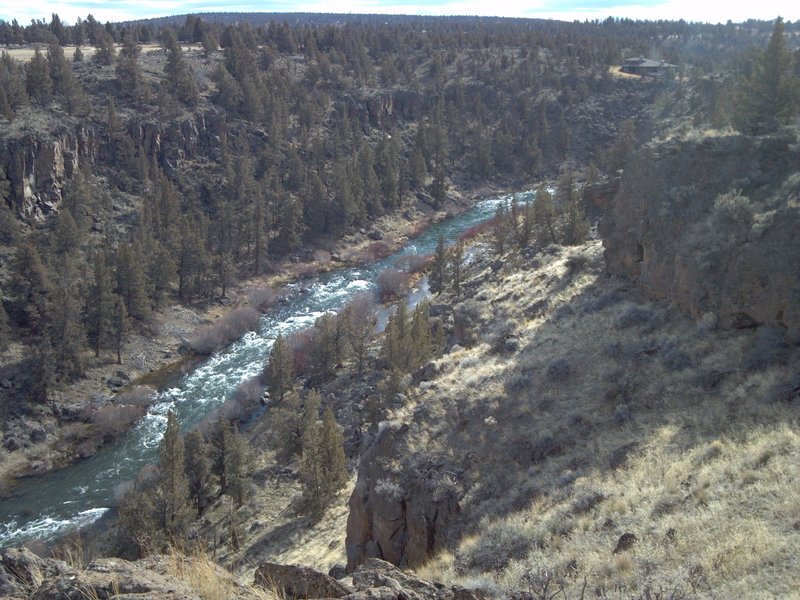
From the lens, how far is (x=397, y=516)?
17625mm

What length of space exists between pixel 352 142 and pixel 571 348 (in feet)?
235

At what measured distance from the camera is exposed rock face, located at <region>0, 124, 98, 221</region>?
184 ft

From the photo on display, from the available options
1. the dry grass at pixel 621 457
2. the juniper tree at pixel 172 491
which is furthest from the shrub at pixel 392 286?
the juniper tree at pixel 172 491

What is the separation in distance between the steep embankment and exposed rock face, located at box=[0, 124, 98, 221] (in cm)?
4443

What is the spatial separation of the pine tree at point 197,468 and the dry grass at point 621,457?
476 inches

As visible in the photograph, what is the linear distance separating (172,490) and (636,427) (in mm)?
18704

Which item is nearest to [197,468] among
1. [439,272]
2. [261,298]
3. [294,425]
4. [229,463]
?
[229,463]

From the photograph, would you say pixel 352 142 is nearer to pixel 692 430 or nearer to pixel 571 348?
pixel 571 348

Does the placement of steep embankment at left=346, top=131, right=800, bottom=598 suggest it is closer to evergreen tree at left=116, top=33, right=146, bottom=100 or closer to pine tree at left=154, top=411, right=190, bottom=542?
pine tree at left=154, top=411, right=190, bottom=542

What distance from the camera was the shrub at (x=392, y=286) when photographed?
56944 millimetres

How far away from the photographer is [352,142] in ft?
298

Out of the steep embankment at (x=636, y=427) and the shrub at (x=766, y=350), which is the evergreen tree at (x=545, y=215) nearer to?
the steep embankment at (x=636, y=427)

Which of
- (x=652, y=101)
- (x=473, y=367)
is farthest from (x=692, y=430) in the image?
(x=652, y=101)

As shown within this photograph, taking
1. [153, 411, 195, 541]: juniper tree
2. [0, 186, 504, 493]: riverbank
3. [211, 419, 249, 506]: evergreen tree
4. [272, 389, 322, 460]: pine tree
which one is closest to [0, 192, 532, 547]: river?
[0, 186, 504, 493]: riverbank
